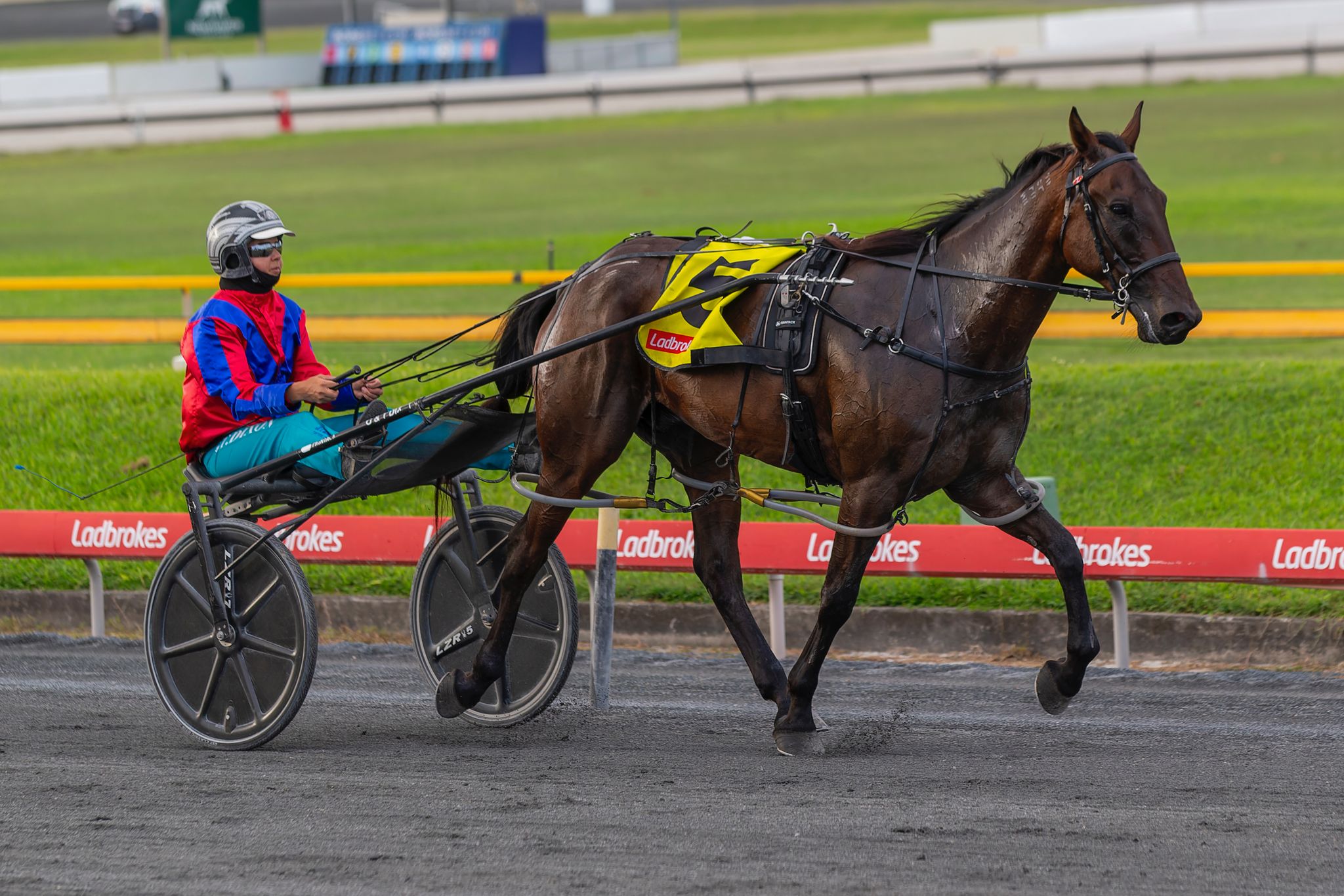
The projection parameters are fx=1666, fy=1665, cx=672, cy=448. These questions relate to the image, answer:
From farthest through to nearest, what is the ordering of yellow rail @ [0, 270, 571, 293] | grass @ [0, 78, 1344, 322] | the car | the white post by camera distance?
the car
grass @ [0, 78, 1344, 322]
yellow rail @ [0, 270, 571, 293]
the white post

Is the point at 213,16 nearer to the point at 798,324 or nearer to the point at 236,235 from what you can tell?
the point at 236,235

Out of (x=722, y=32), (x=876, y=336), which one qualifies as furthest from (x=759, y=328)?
(x=722, y=32)

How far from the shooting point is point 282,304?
6391 mm

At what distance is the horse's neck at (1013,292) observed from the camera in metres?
5.30

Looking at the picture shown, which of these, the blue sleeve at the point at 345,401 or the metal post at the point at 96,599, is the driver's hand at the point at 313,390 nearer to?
the blue sleeve at the point at 345,401

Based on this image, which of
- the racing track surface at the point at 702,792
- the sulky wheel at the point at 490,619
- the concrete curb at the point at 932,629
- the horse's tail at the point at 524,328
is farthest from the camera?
the concrete curb at the point at 932,629

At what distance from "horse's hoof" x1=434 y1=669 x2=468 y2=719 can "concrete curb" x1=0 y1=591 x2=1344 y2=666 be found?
2039 millimetres

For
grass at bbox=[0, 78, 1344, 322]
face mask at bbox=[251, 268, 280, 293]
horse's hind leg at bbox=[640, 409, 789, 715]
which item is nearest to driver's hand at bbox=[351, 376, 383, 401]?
face mask at bbox=[251, 268, 280, 293]

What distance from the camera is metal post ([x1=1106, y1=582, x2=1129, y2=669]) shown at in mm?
7156

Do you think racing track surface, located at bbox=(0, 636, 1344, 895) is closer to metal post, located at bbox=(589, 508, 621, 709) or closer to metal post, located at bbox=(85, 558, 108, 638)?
metal post, located at bbox=(589, 508, 621, 709)

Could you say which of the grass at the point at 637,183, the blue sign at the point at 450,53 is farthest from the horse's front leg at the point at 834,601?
the blue sign at the point at 450,53

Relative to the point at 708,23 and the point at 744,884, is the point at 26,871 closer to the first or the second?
the point at 744,884

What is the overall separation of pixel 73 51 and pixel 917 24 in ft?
82.1

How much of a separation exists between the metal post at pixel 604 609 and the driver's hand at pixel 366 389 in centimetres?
101
